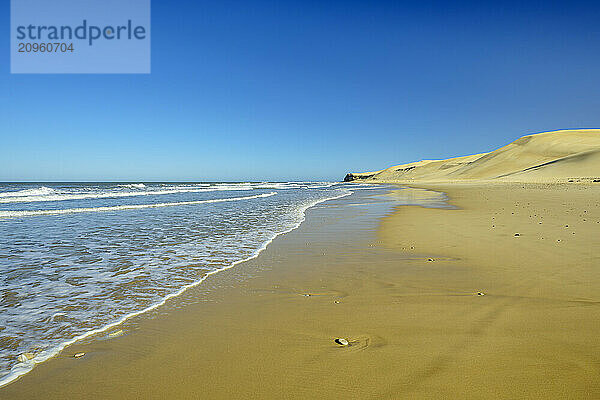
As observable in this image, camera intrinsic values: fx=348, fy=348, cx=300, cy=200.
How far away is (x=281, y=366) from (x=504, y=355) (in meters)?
1.63

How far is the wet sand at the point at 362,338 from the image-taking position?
2.24 metres

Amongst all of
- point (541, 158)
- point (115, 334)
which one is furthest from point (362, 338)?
point (541, 158)

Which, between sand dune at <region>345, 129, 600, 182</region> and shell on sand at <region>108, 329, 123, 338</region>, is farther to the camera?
sand dune at <region>345, 129, 600, 182</region>

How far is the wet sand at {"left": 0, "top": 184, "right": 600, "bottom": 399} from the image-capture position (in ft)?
7.34

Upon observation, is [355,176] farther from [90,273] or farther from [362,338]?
[362,338]

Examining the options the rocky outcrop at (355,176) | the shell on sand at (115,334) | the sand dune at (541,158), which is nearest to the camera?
the shell on sand at (115,334)

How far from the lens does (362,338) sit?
290 centimetres

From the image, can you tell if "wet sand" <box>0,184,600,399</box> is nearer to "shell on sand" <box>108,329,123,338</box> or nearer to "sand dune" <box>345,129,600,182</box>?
"shell on sand" <box>108,329,123,338</box>

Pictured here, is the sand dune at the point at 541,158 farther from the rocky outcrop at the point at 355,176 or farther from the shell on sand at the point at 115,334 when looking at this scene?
the rocky outcrop at the point at 355,176

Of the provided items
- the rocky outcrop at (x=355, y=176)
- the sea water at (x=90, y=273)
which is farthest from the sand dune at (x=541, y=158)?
the rocky outcrop at (x=355, y=176)

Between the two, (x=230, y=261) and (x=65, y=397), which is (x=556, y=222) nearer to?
(x=230, y=261)

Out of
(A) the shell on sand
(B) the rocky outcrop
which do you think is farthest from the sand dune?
(B) the rocky outcrop

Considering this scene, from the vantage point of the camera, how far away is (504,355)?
100 inches

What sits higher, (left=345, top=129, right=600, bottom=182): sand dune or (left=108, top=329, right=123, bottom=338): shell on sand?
(left=345, top=129, right=600, bottom=182): sand dune
